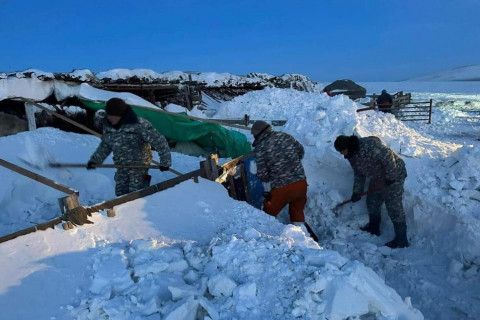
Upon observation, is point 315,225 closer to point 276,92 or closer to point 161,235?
point 161,235

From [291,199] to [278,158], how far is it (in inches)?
23.3

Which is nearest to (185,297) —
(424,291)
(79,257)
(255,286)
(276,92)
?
(255,286)

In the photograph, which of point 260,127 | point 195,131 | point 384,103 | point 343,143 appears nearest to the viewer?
point 260,127

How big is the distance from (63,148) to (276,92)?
28.0 feet

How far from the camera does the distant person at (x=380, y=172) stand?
4750 millimetres

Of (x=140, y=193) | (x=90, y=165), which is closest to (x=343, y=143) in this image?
(x=140, y=193)

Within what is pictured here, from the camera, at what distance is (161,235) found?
317 cm

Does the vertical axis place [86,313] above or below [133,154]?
below

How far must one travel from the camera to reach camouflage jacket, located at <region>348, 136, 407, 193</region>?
4.74 meters

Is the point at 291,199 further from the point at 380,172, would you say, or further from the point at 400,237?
the point at 400,237

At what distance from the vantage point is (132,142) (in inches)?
166

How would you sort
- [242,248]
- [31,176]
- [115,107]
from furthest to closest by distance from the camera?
[115,107] → [31,176] → [242,248]

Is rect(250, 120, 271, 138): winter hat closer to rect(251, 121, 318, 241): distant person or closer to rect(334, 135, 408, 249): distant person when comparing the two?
rect(251, 121, 318, 241): distant person

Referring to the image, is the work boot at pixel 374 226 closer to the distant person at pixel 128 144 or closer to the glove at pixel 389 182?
the glove at pixel 389 182
